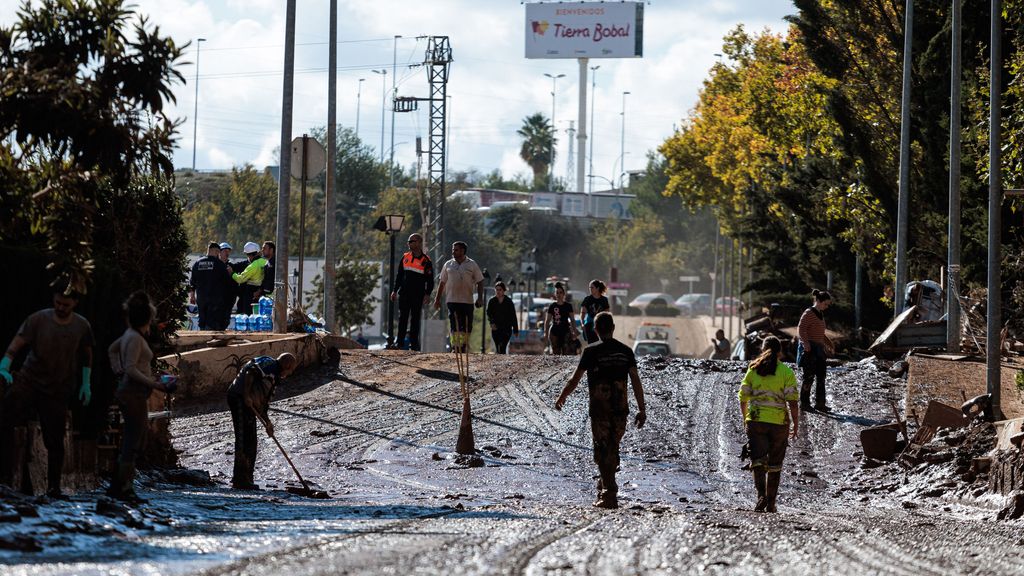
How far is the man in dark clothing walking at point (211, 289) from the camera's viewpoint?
22.6 m

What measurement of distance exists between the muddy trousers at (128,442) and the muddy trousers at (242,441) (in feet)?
7.41

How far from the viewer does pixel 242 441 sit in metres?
13.1

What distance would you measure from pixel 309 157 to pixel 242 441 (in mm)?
12080

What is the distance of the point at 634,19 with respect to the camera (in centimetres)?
11050

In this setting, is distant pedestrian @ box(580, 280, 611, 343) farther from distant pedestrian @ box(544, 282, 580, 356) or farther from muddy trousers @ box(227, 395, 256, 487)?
muddy trousers @ box(227, 395, 256, 487)

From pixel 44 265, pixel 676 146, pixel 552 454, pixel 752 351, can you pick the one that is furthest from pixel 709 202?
pixel 44 265

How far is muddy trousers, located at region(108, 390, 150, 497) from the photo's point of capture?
420 inches

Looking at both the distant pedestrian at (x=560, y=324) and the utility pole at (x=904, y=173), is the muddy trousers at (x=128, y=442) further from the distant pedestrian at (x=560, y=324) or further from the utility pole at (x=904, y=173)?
the utility pole at (x=904, y=173)

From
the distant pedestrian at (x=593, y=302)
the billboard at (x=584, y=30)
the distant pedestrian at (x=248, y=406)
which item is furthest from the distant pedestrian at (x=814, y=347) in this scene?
the billboard at (x=584, y=30)

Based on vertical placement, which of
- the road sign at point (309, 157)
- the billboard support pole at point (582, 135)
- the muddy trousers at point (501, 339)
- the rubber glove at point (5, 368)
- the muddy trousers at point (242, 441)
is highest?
the billboard support pole at point (582, 135)

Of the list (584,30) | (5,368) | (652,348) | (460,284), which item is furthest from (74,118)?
(584,30)

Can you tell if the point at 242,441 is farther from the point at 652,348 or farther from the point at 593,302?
the point at 652,348

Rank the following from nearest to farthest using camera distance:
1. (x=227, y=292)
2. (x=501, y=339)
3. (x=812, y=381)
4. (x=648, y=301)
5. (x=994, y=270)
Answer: (x=994, y=270), (x=812, y=381), (x=227, y=292), (x=501, y=339), (x=648, y=301)

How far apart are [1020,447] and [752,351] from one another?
12734 millimetres
